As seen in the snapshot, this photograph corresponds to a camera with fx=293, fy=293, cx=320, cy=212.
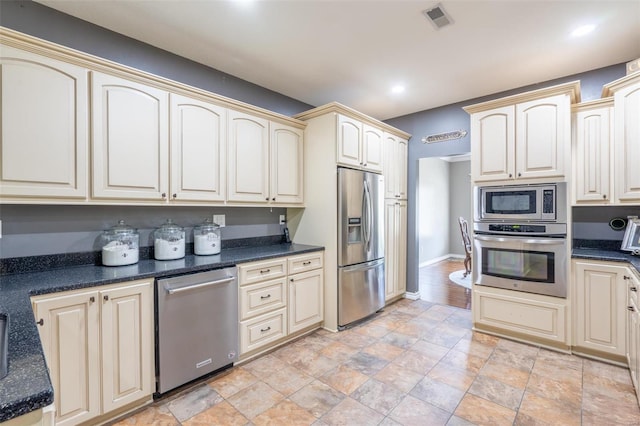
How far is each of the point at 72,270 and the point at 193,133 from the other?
1278 millimetres

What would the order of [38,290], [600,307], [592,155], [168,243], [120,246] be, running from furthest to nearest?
[592,155] → [600,307] → [168,243] → [120,246] → [38,290]

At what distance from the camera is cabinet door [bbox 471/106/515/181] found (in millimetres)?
2863

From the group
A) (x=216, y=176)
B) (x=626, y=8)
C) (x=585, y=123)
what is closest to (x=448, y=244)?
(x=585, y=123)

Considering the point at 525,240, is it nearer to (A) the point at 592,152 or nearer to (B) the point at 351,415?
(A) the point at 592,152

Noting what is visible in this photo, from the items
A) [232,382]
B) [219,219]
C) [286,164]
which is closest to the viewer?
[232,382]

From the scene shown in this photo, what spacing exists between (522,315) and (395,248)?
1530 mm

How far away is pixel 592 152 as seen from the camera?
2.67 m

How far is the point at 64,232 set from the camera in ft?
6.70

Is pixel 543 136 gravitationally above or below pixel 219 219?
above

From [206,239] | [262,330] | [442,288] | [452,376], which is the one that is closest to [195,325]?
[262,330]

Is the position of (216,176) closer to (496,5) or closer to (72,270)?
(72,270)

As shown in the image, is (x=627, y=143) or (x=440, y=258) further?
(x=440, y=258)

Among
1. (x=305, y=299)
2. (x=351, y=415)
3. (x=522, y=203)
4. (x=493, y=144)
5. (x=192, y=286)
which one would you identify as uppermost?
(x=493, y=144)

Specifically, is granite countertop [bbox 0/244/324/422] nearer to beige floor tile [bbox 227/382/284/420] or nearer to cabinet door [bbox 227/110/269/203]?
cabinet door [bbox 227/110/269/203]
